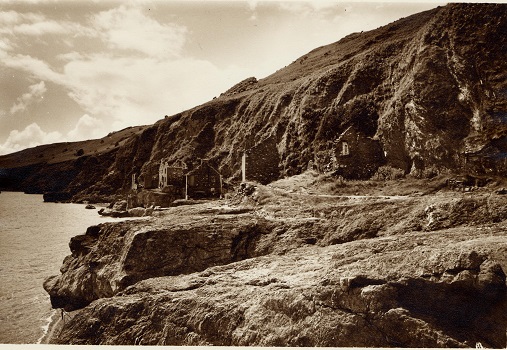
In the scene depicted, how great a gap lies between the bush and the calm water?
18.4 meters

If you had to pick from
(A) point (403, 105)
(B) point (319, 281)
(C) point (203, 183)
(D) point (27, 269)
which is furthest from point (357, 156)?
(D) point (27, 269)

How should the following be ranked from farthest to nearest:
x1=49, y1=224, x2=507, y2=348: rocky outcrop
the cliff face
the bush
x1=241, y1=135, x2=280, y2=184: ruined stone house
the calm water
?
1. x1=241, y1=135, x2=280, y2=184: ruined stone house
2. the bush
3. the cliff face
4. the calm water
5. x1=49, y1=224, x2=507, y2=348: rocky outcrop

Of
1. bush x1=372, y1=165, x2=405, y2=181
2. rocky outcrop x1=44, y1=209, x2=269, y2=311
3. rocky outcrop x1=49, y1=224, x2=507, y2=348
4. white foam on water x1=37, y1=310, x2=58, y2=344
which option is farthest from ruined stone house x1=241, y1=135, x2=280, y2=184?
rocky outcrop x1=49, y1=224, x2=507, y2=348

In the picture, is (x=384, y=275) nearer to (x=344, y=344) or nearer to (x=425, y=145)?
(x=344, y=344)

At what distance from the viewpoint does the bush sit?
20.4 m

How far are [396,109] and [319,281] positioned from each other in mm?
17328

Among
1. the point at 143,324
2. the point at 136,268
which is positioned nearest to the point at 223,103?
the point at 136,268

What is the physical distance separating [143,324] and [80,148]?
215ft

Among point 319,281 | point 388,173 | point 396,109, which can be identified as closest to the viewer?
point 319,281

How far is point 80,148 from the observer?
65.4 m

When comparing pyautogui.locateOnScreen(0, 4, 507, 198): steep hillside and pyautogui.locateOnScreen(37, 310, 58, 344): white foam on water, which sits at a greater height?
pyautogui.locateOnScreen(0, 4, 507, 198): steep hillside

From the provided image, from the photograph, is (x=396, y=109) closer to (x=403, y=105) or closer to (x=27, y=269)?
(x=403, y=105)

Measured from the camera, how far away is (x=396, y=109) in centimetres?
2183

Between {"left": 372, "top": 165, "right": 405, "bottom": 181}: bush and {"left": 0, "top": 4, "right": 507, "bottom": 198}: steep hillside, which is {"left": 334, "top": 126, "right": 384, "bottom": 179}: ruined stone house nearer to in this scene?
{"left": 0, "top": 4, "right": 507, "bottom": 198}: steep hillside
